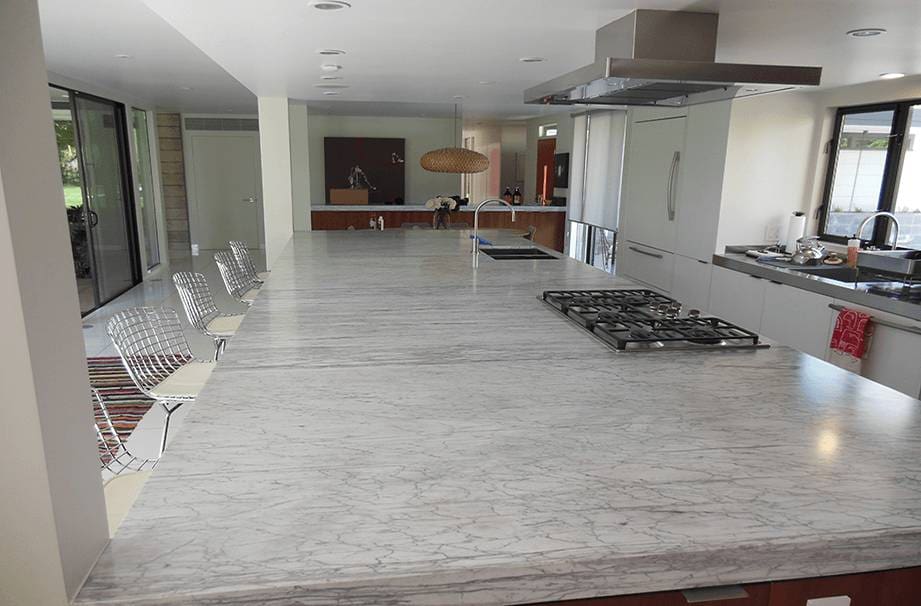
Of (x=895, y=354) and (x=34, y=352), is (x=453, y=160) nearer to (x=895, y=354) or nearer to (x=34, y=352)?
(x=895, y=354)

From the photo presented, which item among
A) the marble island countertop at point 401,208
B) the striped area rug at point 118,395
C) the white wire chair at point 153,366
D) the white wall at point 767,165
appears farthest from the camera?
the marble island countertop at point 401,208

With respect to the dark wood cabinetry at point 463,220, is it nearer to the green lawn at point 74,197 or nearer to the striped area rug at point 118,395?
the green lawn at point 74,197

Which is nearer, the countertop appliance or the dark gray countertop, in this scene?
the countertop appliance

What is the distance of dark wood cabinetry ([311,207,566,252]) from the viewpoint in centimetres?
823

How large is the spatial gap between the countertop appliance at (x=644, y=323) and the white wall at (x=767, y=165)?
7.29ft

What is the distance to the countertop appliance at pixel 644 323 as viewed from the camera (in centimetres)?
212

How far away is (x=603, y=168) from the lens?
7.71 m

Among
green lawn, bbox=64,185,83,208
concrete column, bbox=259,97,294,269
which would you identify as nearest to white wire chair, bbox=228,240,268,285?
concrete column, bbox=259,97,294,269

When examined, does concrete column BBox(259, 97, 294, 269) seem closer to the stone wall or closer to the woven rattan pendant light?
the woven rattan pendant light

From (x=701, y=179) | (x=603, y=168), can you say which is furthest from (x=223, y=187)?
(x=701, y=179)

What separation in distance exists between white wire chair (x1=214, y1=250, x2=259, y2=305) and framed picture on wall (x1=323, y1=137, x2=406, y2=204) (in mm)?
5487

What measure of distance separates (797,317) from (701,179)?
144 centimetres

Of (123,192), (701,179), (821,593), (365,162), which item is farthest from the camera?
(365,162)

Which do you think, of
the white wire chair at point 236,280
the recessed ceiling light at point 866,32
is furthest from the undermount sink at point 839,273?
the white wire chair at point 236,280
